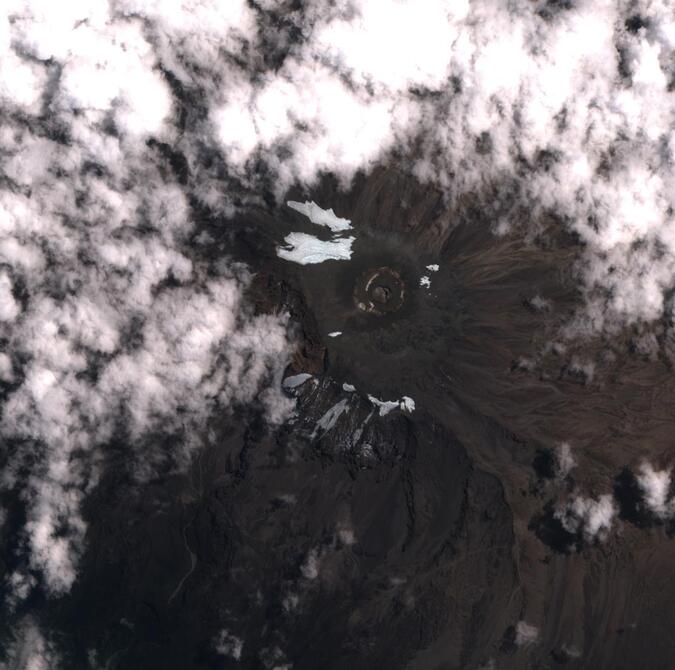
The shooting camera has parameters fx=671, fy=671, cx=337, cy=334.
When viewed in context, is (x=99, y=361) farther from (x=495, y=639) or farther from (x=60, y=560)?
(x=495, y=639)

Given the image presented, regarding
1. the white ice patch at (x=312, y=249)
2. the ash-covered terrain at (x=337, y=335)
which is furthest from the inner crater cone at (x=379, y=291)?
the white ice patch at (x=312, y=249)

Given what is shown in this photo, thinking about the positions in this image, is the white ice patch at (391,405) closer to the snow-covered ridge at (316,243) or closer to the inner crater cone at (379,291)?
the inner crater cone at (379,291)

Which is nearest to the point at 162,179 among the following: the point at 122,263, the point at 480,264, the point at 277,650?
the point at 122,263

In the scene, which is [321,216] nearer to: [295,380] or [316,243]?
[316,243]

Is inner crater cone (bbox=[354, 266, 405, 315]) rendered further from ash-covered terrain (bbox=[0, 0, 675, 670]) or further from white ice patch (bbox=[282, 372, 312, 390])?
white ice patch (bbox=[282, 372, 312, 390])

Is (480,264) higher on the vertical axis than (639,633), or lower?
higher

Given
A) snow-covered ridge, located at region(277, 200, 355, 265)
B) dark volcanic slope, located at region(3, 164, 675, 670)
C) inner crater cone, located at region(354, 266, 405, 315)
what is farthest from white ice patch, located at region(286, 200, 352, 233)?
inner crater cone, located at region(354, 266, 405, 315)

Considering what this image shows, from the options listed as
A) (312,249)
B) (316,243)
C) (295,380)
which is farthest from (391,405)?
(316,243)
